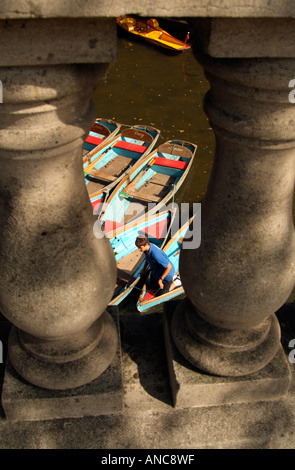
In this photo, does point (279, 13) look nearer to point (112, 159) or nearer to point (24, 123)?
point (24, 123)

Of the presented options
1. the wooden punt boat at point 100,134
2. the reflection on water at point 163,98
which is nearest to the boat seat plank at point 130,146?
the wooden punt boat at point 100,134

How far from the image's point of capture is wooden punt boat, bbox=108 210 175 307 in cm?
828

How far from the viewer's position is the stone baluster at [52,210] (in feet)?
5.28

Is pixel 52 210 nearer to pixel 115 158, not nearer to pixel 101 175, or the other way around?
pixel 101 175

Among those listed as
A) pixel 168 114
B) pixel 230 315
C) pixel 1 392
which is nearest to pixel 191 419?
pixel 230 315

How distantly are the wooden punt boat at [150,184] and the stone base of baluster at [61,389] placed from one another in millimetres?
6499

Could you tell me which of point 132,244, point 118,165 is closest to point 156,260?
point 132,244

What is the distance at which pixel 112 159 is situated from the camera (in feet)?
38.1

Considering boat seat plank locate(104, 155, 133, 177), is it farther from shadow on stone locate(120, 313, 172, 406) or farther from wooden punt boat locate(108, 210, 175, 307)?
shadow on stone locate(120, 313, 172, 406)

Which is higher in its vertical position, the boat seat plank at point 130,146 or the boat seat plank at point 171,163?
the boat seat plank at point 130,146

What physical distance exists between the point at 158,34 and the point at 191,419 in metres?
16.2

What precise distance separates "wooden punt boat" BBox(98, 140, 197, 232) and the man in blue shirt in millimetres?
1774

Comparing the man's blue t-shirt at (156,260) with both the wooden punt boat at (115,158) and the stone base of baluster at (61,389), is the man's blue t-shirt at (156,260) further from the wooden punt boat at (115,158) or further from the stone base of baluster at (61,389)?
the stone base of baluster at (61,389)

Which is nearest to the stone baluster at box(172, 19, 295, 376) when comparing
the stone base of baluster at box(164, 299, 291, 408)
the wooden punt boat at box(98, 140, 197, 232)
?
the stone base of baluster at box(164, 299, 291, 408)
